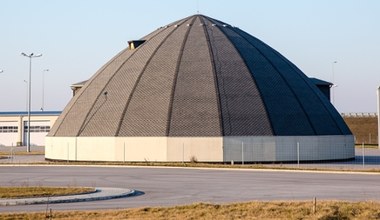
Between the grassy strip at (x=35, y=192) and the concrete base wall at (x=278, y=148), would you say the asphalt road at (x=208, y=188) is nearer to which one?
the grassy strip at (x=35, y=192)

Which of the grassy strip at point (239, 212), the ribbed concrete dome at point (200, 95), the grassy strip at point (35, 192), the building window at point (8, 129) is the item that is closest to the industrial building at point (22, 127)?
the building window at point (8, 129)

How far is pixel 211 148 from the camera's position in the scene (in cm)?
5316

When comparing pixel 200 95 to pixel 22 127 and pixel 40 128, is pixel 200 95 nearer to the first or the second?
pixel 40 128

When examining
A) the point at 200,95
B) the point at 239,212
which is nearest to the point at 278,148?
the point at 200,95

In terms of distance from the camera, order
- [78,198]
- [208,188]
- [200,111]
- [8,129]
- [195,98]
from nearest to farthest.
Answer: [78,198], [208,188], [200,111], [195,98], [8,129]

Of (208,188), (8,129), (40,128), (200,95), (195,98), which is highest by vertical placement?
(200,95)

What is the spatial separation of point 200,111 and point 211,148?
11.8ft

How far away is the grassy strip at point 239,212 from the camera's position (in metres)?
19.5

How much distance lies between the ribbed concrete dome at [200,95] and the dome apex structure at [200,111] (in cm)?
9

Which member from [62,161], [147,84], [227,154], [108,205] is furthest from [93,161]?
[108,205]

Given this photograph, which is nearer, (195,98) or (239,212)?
(239,212)

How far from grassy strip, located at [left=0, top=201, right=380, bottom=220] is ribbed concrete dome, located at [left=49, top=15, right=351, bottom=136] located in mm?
31676

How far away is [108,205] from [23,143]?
88625 millimetres

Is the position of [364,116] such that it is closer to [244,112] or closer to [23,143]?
[23,143]
